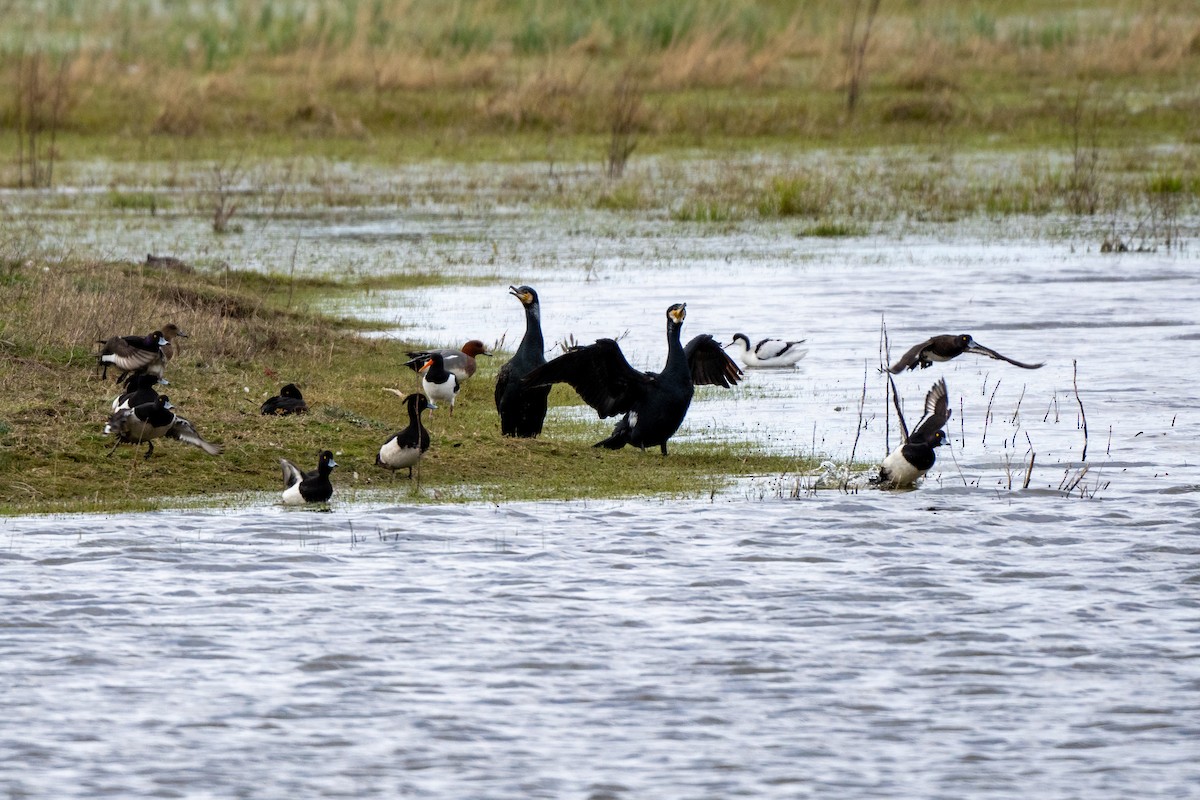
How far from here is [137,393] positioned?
9.90 meters

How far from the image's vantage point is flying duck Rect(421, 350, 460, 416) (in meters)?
11.4

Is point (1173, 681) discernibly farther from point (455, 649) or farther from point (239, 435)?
point (239, 435)

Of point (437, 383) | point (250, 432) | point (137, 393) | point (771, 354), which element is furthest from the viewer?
point (771, 354)

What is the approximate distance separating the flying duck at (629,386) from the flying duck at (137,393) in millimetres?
2073

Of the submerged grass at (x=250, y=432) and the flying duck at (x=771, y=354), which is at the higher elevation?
the flying duck at (x=771, y=354)

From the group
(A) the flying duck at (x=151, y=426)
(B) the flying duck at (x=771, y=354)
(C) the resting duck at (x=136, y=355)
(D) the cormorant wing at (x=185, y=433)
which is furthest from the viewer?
(B) the flying duck at (x=771, y=354)

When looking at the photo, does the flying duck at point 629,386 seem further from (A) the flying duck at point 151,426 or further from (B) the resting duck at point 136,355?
(B) the resting duck at point 136,355

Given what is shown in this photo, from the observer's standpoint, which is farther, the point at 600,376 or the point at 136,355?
the point at 136,355

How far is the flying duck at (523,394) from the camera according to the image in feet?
36.4

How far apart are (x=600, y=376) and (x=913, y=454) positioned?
6.62 feet

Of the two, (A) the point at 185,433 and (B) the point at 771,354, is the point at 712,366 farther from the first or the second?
(A) the point at 185,433

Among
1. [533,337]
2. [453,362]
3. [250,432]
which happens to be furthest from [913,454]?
[453,362]

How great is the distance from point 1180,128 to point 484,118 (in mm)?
11834

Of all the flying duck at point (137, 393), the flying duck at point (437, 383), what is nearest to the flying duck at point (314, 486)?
the flying duck at point (137, 393)
